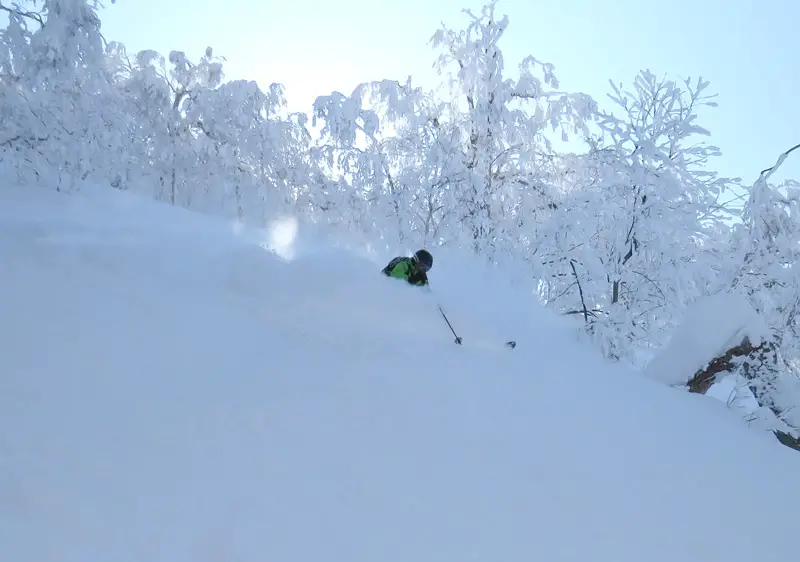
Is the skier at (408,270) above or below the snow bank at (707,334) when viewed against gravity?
above

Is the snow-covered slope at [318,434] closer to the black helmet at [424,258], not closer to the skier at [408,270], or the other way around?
the skier at [408,270]

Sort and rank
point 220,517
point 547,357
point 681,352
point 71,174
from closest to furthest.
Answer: point 220,517 → point 547,357 → point 681,352 → point 71,174

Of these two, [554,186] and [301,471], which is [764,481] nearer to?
[301,471]

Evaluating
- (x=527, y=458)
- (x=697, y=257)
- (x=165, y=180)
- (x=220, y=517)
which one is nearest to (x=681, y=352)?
(x=697, y=257)

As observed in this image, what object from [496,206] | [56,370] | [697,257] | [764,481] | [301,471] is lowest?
[764,481]

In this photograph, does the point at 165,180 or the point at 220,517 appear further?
the point at 165,180

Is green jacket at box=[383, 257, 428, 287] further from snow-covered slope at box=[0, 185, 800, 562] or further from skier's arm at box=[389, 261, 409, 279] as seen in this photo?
snow-covered slope at box=[0, 185, 800, 562]

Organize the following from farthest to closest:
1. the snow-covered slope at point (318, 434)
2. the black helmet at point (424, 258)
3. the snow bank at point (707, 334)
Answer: the black helmet at point (424, 258)
the snow bank at point (707, 334)
the snow-covered slope at point (318, 434)

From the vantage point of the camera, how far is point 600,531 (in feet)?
8.68

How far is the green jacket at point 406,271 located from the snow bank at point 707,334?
111 inches

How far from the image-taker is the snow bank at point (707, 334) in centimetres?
546

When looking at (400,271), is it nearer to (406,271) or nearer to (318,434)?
(406,271)

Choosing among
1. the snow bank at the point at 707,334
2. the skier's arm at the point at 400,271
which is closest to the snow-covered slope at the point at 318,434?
the skier's arm at the point at 400,271

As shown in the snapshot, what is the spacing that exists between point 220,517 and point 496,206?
9561 millimetres
